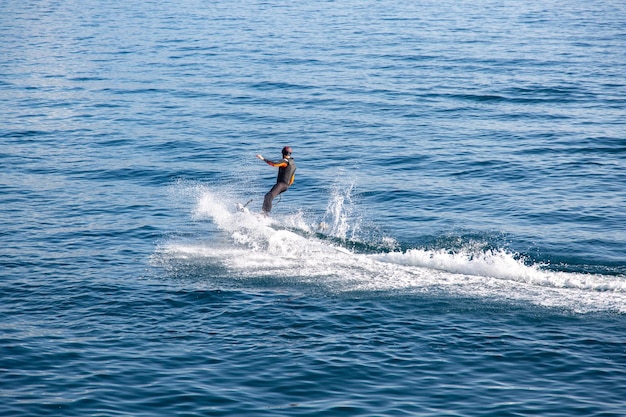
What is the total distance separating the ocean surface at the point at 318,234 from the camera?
20.2 metres

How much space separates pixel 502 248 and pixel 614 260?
3.83 metres

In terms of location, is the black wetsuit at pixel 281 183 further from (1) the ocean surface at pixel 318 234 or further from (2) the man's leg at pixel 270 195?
(1) the ocean surface at pixel 318 234

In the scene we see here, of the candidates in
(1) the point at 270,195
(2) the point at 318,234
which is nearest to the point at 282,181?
(1) the point at 270,195

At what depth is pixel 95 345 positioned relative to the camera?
22125 millimetres

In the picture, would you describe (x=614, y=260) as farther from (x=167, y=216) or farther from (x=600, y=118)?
(x=600, y=118)

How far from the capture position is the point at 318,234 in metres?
31.6

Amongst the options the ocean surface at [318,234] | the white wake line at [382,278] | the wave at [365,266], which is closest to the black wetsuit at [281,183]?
the wave at [365,266]

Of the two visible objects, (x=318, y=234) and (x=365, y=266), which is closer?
(x=365, y=266)

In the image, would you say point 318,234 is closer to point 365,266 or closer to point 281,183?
point 281,183

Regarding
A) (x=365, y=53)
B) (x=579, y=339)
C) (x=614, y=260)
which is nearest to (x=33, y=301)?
(x=579, y=339)

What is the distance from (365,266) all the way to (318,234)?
14.4ft

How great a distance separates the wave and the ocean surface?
0.11 metres

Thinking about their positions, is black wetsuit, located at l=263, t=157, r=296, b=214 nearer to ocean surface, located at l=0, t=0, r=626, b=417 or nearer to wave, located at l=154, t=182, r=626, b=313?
wave, located at l=154, t=182, r=626, b=313

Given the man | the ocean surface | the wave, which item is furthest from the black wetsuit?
the ocean surface
